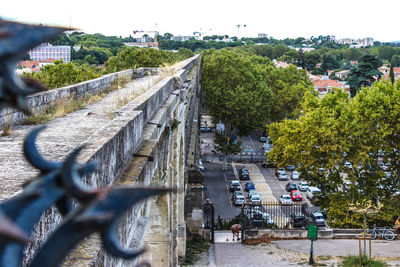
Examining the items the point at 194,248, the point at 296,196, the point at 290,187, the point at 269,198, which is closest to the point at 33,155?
the point at 194,248

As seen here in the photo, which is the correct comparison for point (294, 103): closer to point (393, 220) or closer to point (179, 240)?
point (393, 220)

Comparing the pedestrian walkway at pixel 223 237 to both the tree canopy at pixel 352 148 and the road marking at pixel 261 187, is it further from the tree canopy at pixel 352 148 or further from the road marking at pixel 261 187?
the road marking at pixel 261 187

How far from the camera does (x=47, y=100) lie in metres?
9.90

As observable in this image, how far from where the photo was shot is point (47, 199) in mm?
1124

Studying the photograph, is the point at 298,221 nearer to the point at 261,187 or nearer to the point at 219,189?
the point at 219,189

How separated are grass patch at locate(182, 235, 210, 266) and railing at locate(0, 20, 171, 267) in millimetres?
16966

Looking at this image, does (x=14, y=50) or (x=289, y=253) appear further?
(x=289, y=253)

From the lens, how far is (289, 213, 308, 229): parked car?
22.0m

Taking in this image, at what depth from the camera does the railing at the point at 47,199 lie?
99 cm

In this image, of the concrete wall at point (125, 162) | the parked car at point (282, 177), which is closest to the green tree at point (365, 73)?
the parked car at point (282, 177)

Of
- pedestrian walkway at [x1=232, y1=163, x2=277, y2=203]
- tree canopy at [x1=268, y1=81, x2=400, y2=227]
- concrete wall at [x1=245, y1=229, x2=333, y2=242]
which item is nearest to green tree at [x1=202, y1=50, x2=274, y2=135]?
pedestrian walkway at [x1=232, y1=163, x2=277, y2=203]

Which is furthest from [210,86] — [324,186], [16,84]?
[16,84]

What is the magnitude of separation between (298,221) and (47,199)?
2210cm

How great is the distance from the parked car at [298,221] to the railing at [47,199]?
2134cm
